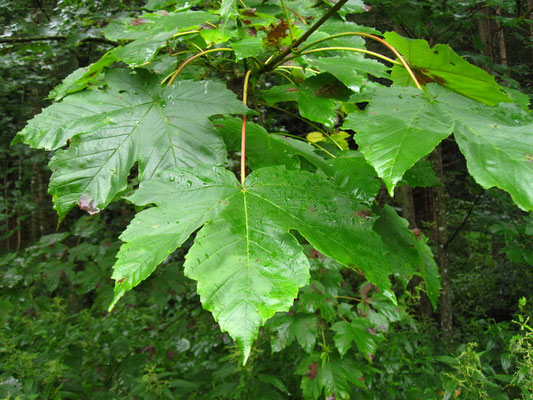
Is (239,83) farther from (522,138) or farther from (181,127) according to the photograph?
(522,138)

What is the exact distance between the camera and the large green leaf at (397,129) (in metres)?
0.55

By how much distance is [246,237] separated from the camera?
0.56m

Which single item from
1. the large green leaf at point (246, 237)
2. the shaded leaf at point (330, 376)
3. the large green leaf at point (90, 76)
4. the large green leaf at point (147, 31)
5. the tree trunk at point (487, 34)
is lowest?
the shaded leaf at point (330, 376)

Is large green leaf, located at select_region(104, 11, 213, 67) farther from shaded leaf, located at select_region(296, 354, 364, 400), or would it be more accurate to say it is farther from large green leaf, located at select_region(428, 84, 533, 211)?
shaded leaf, located at select_region(296, 354, 364, 400)

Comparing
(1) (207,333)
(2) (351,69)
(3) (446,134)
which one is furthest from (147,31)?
(1) (207,333)

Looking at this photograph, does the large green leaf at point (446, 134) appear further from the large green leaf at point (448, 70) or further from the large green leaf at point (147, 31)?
the large green leaf at point (147, 31)

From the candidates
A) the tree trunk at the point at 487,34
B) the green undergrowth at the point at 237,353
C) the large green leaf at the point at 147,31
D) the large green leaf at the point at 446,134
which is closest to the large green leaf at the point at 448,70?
the large green leaf at the point at 446,134

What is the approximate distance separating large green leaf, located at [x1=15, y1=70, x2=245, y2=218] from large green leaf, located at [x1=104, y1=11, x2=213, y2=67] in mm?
82

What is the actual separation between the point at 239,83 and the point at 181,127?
55cm

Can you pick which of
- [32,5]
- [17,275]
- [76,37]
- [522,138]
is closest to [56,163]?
[522,138]

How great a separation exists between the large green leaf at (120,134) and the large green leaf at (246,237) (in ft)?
0.32

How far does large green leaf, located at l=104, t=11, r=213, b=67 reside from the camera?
765 millimetres

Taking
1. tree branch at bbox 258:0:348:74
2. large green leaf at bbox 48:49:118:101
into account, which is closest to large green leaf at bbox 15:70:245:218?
large green leaf at bbox 48:49:118:101

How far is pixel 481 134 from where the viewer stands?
597mm
